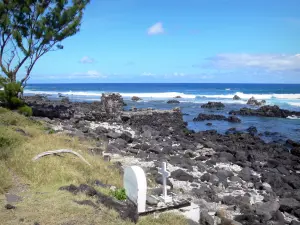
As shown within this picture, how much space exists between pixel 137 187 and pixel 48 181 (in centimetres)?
222

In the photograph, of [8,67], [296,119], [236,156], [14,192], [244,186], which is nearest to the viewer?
[14,192]

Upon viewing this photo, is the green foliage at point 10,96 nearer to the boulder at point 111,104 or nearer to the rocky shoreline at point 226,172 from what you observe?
the rocky shoreline at point 226,172

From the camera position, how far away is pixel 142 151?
513 inches

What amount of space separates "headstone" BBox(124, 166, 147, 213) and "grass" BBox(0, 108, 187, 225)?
0.28m

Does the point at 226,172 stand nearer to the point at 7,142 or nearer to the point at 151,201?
the point at 151,201

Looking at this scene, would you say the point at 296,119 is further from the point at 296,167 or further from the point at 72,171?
the point at 72,171

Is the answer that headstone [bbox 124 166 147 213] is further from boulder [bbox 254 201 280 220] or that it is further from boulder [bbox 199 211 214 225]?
boulder [bbox 254 201 280 220]

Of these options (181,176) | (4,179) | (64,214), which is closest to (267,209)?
(181,176)

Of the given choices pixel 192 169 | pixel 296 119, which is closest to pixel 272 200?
pixel 192 169

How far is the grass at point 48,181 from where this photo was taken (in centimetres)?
518

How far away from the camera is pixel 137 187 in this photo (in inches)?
229

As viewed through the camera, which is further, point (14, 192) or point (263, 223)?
point (263, 223)

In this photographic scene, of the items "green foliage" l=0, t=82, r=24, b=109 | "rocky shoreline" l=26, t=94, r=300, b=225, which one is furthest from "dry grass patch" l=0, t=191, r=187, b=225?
"green foliage" l=0, t=82, r=24, b=109

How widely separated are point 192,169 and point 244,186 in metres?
1.85
